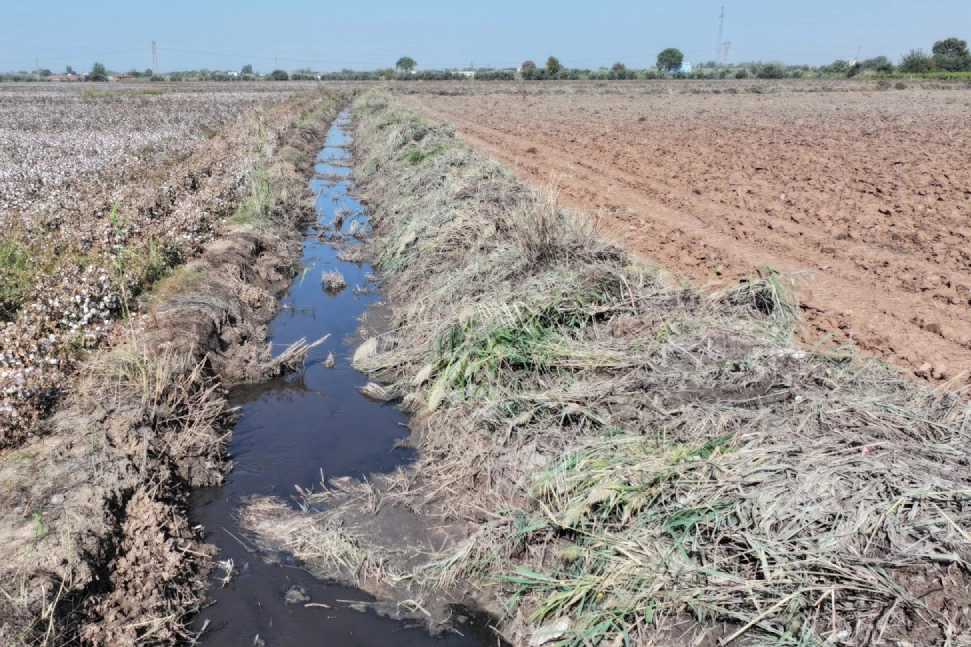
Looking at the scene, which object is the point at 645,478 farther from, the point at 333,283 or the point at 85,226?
the point at 85,226

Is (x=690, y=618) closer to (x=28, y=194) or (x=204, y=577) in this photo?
(x=204, y=577)

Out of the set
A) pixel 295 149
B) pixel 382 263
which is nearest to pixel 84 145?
pixel 295 149

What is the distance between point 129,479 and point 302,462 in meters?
1.30

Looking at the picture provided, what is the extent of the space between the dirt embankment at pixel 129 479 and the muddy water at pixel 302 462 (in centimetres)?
18

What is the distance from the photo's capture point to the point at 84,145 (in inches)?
683

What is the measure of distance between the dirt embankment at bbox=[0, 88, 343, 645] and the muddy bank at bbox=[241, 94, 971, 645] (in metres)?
0.72

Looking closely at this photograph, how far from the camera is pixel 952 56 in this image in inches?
2494

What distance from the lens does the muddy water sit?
3.59 metres

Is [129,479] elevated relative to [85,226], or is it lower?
lower

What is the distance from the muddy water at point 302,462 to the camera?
3588 mm

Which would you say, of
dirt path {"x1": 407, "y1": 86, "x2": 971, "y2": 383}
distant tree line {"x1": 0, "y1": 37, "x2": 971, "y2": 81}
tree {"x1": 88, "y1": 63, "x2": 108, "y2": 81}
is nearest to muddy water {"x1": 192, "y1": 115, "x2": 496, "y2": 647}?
dirt path {"x1": 407, "y1": 86, "x2": 971, "y2": 383}

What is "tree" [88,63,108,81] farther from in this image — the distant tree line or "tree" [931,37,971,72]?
"tree" [931,37,971,72]

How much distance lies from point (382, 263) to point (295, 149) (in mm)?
10275

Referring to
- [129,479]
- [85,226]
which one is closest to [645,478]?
[129,479]
